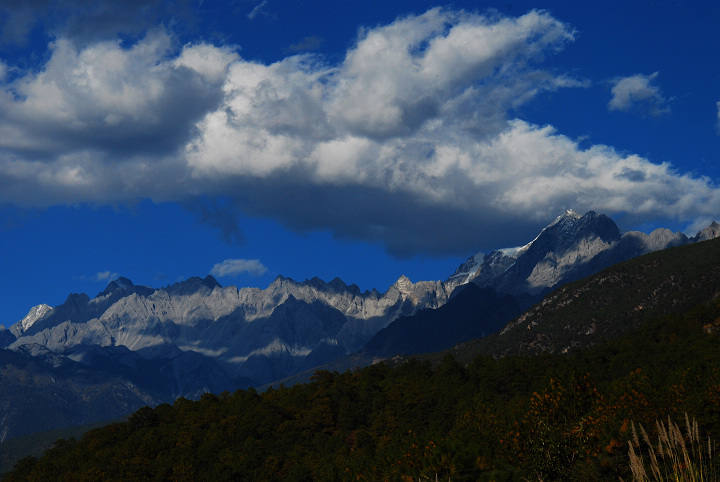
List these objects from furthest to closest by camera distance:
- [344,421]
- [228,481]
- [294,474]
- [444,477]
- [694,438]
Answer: [344,421]
[228,481]
[294,474]
[444,477]
[694,438]

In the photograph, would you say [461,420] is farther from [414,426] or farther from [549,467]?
[549,467]

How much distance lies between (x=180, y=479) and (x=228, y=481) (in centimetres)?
1405

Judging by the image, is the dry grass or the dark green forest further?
the dark green forest

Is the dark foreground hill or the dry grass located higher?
the dry grass

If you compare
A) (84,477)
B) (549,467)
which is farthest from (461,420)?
(84,477)

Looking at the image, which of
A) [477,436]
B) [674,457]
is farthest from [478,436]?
[674,457]

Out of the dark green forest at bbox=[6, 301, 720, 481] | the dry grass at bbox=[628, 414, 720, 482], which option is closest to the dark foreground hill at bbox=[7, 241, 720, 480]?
the dark green forest at bbox=[6, 301, 720, 481]

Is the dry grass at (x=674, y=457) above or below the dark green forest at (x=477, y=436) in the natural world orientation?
above

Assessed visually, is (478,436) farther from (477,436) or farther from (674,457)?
(674,457)

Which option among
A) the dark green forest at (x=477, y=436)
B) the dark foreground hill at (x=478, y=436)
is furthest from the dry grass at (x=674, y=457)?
the dark green forest at (x=477, y=436)

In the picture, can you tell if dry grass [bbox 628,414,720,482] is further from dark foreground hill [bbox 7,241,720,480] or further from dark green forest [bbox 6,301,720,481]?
dark green forest [bbox 6,301,720,481]

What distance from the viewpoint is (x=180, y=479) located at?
174 meters

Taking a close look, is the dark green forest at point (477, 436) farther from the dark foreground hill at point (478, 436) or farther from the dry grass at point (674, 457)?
the dry grass at point (674, 457)

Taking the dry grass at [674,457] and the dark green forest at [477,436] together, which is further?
the dark green forest at [477,436]
